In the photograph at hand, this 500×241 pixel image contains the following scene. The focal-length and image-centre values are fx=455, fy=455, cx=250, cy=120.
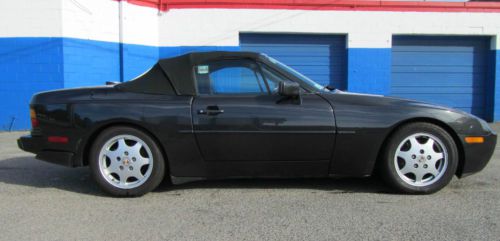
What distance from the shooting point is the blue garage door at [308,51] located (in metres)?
12.3

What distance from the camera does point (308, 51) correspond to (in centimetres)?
1240

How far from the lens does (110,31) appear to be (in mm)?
11102

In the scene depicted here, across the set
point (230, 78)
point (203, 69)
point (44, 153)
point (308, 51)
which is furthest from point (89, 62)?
point (230, 78)

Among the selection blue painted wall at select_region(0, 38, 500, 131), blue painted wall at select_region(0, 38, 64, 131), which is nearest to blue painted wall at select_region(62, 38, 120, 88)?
blue painted wall at select_region(0, 38, 500, 131)

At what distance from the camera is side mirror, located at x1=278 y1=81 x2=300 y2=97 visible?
4.20 meters

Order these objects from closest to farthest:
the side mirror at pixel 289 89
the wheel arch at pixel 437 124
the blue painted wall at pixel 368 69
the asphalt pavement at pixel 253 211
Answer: the asphalt pavement at pixel 253 211
the side mirror at pixel 289 89
the wheel arch at pixel 437 124
the blue painted wall at pixel 368 69

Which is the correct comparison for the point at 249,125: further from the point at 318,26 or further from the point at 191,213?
the point at 318,26

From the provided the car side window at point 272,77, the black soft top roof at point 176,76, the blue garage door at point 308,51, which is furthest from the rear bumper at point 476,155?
the blue garage door at point 308,51

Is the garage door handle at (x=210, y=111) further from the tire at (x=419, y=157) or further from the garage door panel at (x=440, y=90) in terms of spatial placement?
the garage door panel at (x=440, y=90)

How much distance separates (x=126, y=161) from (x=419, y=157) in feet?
9.12

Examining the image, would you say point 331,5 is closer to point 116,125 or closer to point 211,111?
point 211,111

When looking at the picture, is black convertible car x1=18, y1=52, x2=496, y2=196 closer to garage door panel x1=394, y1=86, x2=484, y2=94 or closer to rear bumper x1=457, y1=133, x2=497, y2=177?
rear bumper x1=457, y1=133, x2=497, y2=177

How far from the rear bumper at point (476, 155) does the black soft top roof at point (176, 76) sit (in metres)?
2.16

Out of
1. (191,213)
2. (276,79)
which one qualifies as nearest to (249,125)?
(276,79)
